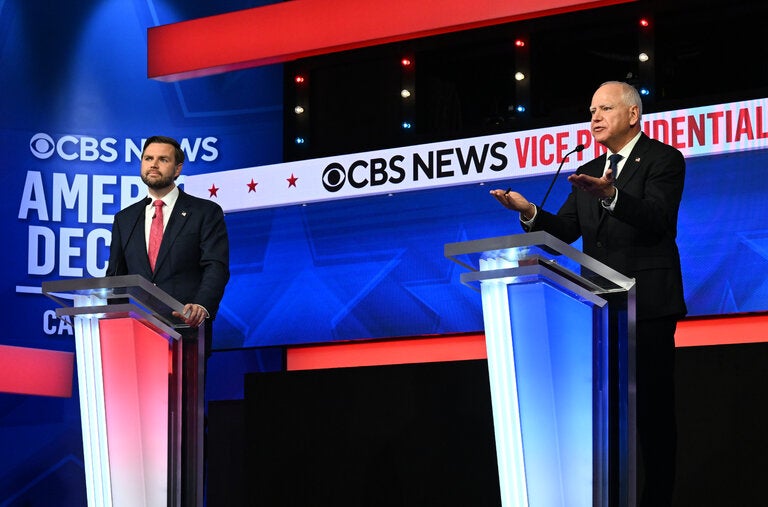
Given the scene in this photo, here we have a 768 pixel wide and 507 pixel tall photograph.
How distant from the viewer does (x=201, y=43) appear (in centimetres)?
564

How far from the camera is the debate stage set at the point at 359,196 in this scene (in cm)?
423

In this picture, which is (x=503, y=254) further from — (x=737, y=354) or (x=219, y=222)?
(x=737, y=354)

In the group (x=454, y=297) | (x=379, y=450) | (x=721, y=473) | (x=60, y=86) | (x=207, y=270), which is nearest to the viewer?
(x=207, y=270)

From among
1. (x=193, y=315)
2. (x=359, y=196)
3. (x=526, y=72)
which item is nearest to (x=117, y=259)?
(x=193, y=315)

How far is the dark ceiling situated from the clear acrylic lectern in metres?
2.59

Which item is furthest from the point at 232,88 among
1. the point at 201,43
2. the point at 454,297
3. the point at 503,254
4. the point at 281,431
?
the point at 503,254

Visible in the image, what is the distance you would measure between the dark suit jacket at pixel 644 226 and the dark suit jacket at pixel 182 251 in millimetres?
1009

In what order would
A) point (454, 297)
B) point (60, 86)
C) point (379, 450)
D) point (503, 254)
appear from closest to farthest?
point (503, 254)
point (379, 450)
point (454, 297)
point (60, 86)

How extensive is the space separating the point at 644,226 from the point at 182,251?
1.36 metres

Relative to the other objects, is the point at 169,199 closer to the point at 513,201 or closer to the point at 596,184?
the point at 513,201

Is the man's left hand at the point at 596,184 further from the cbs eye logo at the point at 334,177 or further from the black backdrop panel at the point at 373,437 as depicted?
the cbs eye logo at the point at 334,177

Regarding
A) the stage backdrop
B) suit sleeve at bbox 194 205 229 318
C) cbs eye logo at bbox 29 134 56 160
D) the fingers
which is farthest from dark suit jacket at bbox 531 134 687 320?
cbs eye logo at bbox 29 134 56 160

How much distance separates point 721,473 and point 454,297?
170 cm

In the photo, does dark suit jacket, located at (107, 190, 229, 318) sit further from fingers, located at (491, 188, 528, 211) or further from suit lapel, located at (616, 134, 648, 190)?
suit lapel, located at (616, 134, 648, 190)
